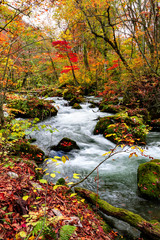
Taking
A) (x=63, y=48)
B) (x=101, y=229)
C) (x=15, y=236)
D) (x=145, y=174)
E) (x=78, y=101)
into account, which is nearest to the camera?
(x=15, y=236)

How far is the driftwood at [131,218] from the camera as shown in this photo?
7.51 feet

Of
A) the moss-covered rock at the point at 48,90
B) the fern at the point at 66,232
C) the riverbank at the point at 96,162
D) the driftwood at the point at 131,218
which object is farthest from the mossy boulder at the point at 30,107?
the fern at the point at 66,232

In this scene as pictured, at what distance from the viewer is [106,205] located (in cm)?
289

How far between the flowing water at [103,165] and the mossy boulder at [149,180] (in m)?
0.19

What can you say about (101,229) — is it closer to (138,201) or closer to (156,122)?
(138,201)

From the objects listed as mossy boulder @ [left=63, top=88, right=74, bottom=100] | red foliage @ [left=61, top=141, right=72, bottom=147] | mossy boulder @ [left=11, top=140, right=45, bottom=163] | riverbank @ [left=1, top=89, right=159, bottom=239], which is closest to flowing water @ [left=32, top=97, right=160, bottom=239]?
riverbank @ [left=1, top=89, right=159, bottom=239]

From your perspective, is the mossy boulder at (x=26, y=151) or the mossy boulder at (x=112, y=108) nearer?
the mossy boulder at (x=26, y=151)

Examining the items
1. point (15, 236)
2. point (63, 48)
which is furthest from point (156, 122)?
point (63, 48)

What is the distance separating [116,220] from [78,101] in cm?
1062

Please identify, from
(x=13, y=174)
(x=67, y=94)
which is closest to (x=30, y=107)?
(x=67, y=94)

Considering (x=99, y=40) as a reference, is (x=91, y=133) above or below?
below

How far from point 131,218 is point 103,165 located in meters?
2.66

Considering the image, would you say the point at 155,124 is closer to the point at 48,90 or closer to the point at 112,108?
the point at 112,108

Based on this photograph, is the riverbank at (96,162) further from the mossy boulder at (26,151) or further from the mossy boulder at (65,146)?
the mossy boulder at (26,151)
